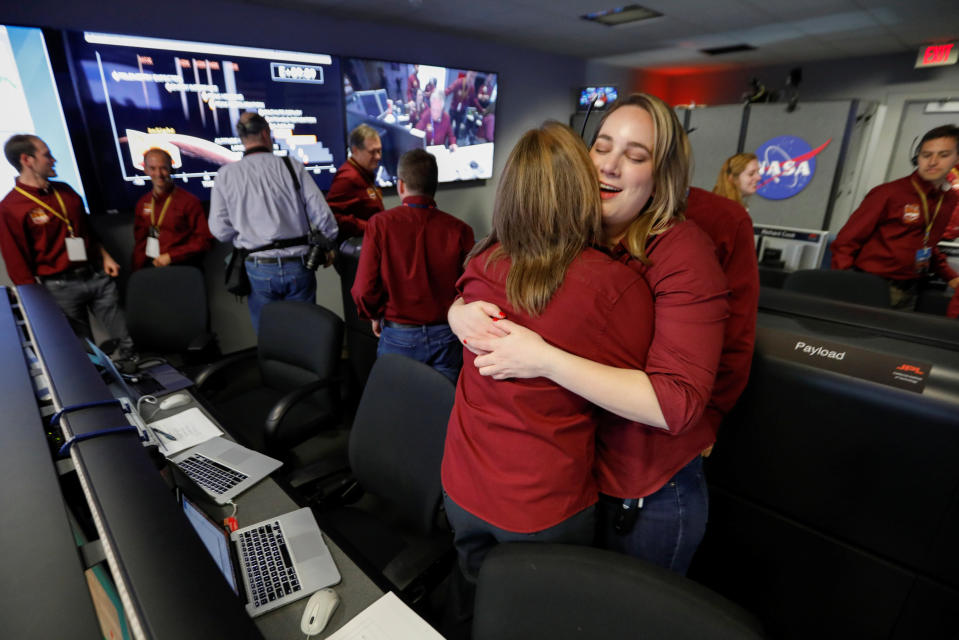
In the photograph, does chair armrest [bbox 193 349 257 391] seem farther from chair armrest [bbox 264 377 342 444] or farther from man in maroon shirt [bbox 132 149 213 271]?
man in maroon shirt [bbox 132 149 213 271]

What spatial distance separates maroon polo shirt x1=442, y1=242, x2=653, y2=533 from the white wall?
10.5ft

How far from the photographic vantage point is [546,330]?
0.82 meters

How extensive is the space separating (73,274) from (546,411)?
10.3 feet

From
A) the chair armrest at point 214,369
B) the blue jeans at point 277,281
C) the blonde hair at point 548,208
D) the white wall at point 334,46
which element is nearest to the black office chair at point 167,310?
the blue jeans at point 277,281

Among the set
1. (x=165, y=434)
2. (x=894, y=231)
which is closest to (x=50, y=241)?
(x=165, y=434)

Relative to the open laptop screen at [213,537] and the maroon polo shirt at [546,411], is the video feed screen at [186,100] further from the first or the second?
the maroon polo shirt at [546,411]

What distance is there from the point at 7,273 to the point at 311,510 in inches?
109

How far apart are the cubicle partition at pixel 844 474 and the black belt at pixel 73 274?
3.37 metres

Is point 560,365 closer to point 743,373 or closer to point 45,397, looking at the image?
point 743,373

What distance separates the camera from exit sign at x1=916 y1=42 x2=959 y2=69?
482 cm

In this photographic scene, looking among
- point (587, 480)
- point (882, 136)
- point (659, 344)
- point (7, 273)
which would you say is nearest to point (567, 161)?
point (659, 344)

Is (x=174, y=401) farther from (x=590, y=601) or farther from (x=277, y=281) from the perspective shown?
(x=590, y=601)

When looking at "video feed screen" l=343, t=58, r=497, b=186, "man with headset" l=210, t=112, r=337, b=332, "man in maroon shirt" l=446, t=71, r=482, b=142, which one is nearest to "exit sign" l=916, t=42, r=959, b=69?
"video feed screen" l=343, t=58, r=497, b=186

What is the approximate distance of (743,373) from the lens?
1.00m
